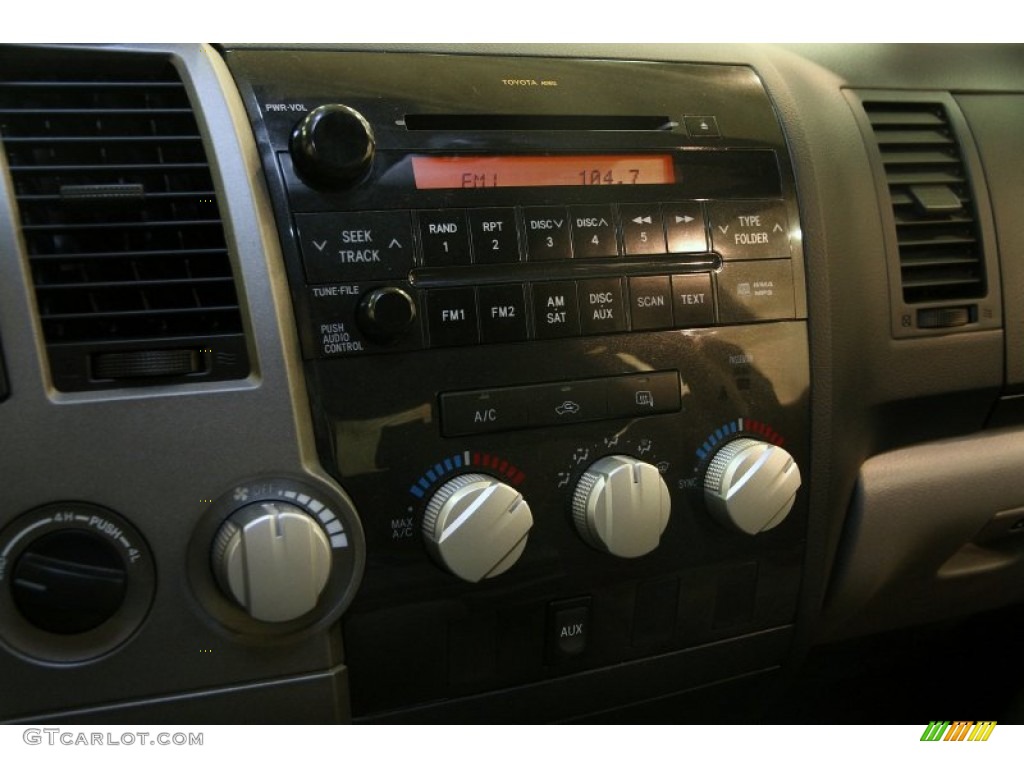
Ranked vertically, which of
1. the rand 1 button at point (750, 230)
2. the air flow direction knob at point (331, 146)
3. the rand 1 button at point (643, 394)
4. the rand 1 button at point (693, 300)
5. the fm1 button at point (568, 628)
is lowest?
the fm1 button at point (568, 628)

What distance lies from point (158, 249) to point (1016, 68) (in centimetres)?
82

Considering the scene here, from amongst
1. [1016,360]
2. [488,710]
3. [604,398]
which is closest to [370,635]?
[488,710]

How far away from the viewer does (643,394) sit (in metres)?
0.68

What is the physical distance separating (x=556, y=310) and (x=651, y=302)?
8cm

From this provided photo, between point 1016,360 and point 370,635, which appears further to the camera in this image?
point 1016,360

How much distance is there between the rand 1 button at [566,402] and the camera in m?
0.65

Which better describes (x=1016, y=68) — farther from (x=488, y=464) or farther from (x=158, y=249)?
(x=158, y=249)

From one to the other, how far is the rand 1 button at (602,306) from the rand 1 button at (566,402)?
4 cm

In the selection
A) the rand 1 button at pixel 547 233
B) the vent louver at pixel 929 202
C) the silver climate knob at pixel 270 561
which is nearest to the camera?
the silver climate knob at pixel 270 561

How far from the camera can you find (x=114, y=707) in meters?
0.57

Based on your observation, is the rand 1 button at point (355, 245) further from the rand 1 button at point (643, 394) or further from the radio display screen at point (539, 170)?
the rand 1 button at point (643, 394)
